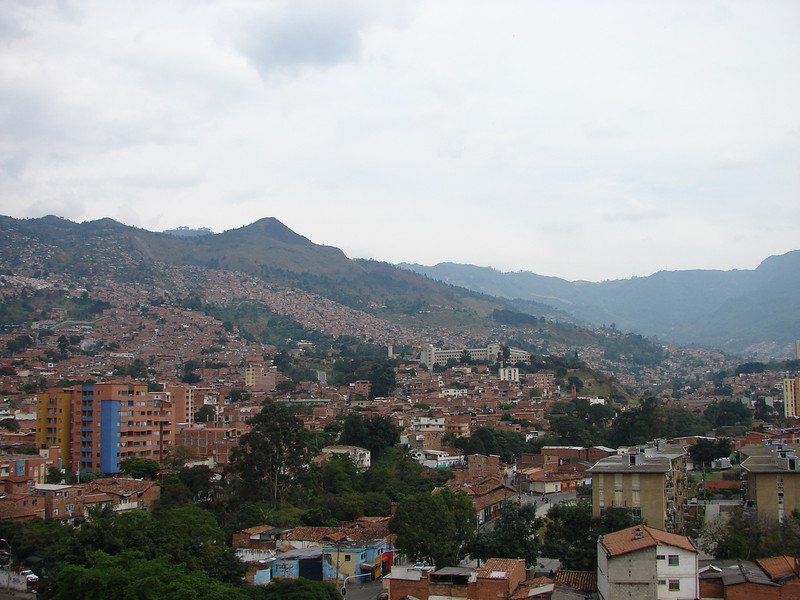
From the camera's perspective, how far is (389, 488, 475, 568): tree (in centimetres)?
2239

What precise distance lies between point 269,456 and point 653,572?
1665 centimetres

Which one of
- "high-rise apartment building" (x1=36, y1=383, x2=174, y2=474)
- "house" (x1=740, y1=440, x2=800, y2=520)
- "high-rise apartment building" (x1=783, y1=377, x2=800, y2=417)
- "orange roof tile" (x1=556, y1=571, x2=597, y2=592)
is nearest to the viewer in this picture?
"orange roof tile" (x1=556, y1=571, x2=597, y2=592)

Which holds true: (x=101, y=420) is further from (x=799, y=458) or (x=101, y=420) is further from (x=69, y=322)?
(x=69, y=322)

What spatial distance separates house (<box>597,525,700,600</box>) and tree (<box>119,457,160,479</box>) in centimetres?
2027

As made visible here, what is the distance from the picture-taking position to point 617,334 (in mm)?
157875

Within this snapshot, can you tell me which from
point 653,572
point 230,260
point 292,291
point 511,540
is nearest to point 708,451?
point 511,540

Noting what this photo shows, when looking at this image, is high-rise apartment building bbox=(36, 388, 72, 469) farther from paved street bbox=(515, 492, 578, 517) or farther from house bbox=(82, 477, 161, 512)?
paved street bbox=(515, 492, 578, 517)

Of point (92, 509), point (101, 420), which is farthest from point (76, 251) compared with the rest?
point (92, 509)

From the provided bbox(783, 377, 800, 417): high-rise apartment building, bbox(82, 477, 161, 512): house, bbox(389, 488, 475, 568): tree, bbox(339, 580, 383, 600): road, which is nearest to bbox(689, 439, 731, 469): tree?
bbox(389, 488, 475, 568): tree

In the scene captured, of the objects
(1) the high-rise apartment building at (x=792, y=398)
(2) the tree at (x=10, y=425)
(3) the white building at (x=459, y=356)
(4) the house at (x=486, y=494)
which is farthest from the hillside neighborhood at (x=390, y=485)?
(3) the white building at (x=459, y=356)

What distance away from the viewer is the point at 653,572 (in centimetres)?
1759

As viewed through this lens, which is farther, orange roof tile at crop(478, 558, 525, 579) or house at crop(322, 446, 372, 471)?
house at crop(322, 446, 372, 471)

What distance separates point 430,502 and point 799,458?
11183 mm

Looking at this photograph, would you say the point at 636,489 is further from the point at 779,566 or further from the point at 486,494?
the point at 486,494
